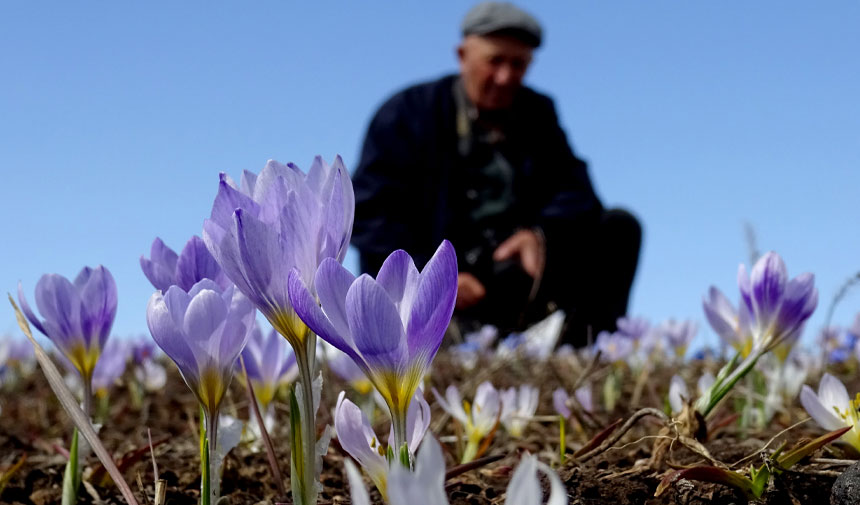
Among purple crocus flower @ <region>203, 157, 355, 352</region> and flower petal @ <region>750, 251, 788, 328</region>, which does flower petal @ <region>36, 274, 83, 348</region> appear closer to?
purple crocus flower @ <region>203, 157, 355, 352</region>

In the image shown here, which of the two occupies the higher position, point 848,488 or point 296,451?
point 296,451

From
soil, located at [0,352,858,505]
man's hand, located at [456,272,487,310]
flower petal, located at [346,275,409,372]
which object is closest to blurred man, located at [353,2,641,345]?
man's hand, located at [456,272,487,310]

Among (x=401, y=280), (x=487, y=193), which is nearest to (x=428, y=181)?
(x=487, y=193)

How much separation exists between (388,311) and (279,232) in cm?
14

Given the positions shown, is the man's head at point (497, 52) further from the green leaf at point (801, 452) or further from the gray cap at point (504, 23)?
the green leaf at point (801, 452)

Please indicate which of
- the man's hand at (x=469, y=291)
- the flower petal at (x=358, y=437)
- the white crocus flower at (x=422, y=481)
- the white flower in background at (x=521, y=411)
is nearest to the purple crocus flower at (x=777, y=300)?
the white flower in background at (x=521, y=411)

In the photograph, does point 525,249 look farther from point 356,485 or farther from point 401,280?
point 356,485

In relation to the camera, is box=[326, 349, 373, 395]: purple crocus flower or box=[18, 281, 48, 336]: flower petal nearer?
box=[18, 281, 48, 336]: flower petal

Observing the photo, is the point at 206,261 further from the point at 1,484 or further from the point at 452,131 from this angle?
the point at 452,131

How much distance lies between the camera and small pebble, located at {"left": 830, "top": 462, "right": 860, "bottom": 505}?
1.07m

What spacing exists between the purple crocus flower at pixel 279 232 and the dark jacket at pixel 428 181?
18.3 feet

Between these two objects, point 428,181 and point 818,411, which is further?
point 428,181

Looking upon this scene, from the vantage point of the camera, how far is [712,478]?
44.6 inches

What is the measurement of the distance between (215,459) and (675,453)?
2.49 ft
